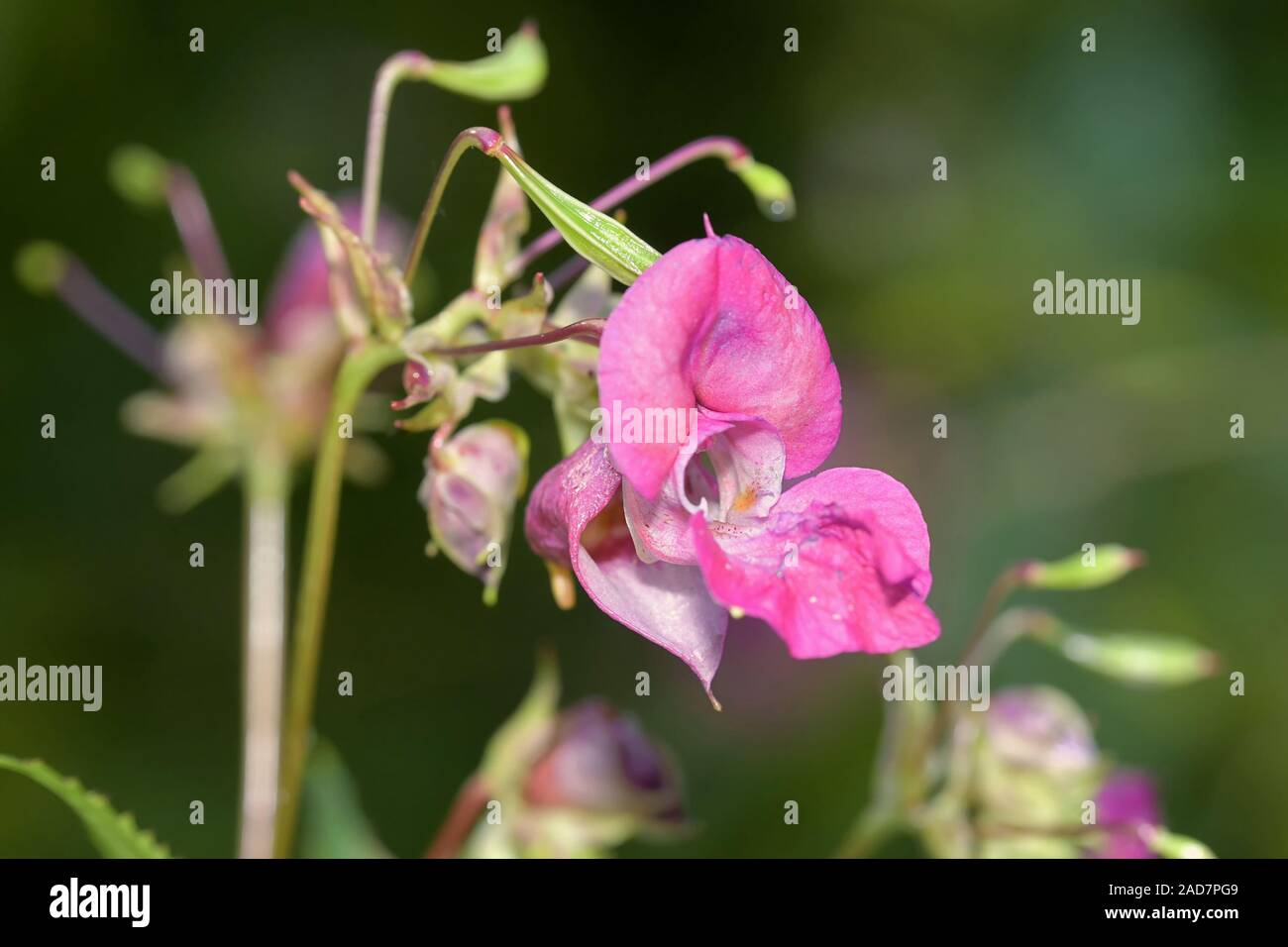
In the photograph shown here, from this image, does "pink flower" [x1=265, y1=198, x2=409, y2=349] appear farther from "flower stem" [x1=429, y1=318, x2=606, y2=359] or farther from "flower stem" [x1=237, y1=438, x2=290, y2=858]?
"flower stem" [x1=429, y1=318, x2=606, y2=359]

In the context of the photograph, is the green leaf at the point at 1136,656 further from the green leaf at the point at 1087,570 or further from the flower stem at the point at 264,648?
the flower stem at the point at 264,648

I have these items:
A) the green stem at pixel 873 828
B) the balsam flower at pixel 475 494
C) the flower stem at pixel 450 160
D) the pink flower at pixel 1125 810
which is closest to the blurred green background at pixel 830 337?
the pink flower at pixel 1125 810

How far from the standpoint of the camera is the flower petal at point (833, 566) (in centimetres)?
135

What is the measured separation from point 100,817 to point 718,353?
40.3 inches

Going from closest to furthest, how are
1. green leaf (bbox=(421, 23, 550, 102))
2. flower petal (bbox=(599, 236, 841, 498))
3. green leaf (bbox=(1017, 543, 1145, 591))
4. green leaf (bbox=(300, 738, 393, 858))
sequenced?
flower petal (bbox=(599, 236, 841, 498)), green leaf (bbox=(421, 23, 550, 102)), green leaf (bbox=(1017, 543, 1145, 591)), green leaf (bbox=(300, 738, 393, 858))

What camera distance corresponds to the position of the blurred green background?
4.24 meters

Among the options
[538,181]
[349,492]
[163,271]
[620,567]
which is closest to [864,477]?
[620,567]

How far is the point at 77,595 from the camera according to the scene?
4.21m

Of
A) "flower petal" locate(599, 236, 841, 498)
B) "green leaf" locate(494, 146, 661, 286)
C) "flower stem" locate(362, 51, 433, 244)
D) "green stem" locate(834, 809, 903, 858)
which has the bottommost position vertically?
"green stem" locate(834, 809, 903, 858)

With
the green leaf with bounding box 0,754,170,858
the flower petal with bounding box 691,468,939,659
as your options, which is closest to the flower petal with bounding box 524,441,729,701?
the flower petal with bounding box 691,468,939,659

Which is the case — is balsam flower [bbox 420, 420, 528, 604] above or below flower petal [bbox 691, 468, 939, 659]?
above

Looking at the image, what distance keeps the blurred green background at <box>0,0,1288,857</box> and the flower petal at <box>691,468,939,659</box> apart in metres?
2.58

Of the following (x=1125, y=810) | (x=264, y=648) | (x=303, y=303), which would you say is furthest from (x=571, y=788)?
(x=303, y=303)

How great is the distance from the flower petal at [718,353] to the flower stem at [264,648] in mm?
1129
